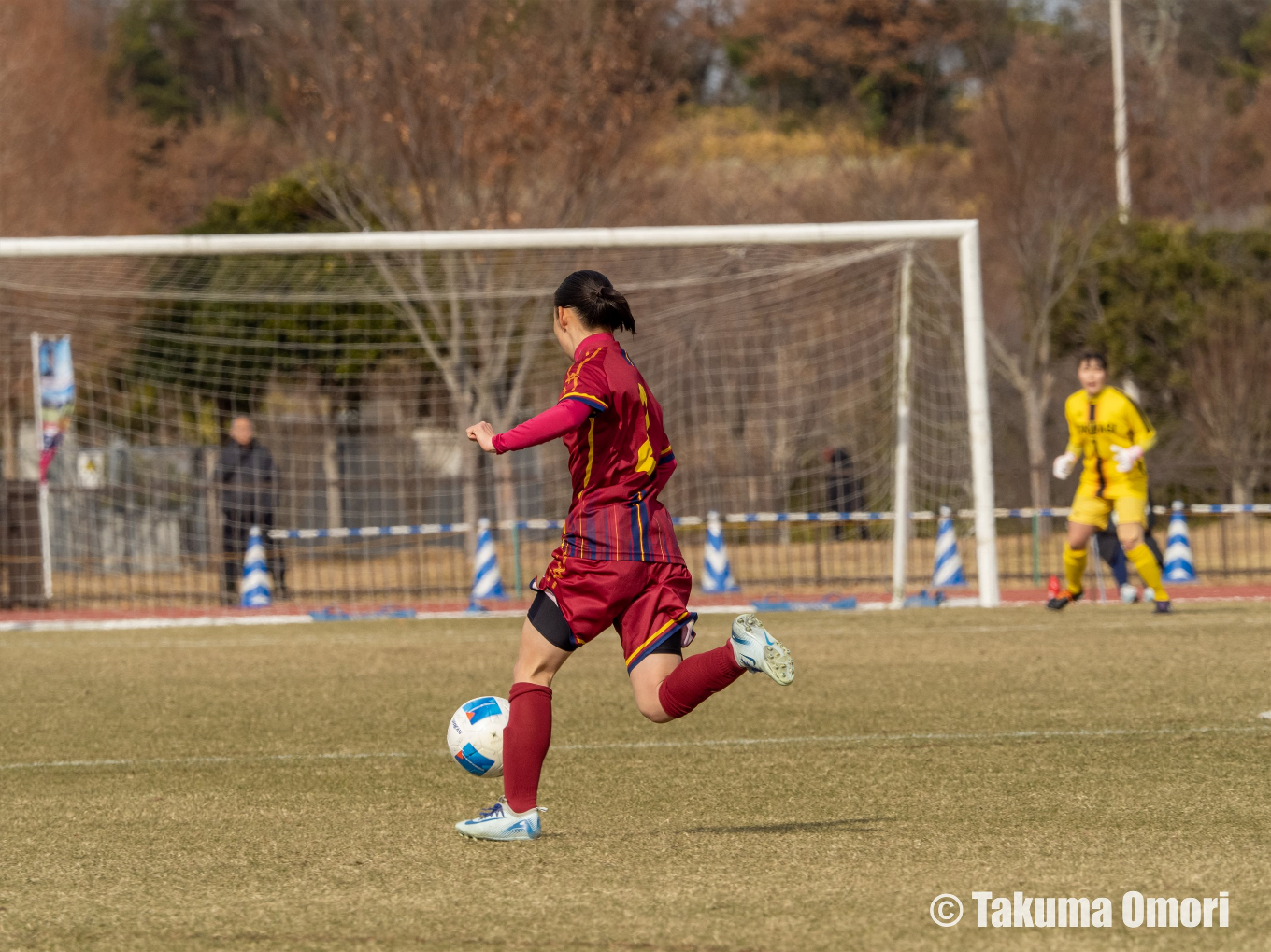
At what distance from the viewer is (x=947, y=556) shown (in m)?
17.0

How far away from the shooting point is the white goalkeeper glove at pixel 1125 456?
12156 millimetres

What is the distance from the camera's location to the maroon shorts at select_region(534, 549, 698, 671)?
523cm

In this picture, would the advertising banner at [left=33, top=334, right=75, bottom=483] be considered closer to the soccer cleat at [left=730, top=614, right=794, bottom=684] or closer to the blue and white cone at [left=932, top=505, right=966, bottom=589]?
the blue and white cone at [left=932, top=505, right=966, bottom=589]

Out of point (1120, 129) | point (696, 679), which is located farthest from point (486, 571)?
point (1120, 129)

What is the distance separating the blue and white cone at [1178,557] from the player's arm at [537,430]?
14.2 metres

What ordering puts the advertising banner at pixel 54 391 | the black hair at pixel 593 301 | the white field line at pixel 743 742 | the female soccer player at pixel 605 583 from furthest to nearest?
the advertising banner at pixel 54 391
the white field line at pixel 743 742
the black hair at pixel 593 301
the female soccer player at pixel 605 583

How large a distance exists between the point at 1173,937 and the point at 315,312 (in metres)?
17.8

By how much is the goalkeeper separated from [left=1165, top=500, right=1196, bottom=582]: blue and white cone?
5617mm

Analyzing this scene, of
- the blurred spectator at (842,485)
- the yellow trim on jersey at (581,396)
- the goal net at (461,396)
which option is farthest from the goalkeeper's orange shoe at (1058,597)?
the yellow trim on jersey at (581,396)

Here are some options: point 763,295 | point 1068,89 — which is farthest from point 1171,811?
point 1068,89

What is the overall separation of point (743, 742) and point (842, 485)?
1072 cm

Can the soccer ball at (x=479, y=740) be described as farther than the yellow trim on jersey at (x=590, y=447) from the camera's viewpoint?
Yes

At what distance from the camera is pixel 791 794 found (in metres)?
6.14

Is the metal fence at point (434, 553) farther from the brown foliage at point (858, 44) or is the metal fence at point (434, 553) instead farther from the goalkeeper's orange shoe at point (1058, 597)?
the brown foliage at point (858, 44)
